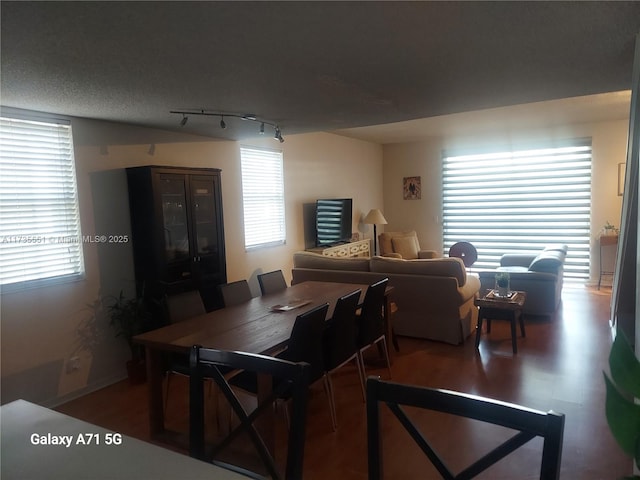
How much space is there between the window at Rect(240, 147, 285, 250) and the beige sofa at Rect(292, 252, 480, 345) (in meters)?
1.18

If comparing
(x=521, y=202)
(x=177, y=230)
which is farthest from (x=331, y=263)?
(x=521, y=202)

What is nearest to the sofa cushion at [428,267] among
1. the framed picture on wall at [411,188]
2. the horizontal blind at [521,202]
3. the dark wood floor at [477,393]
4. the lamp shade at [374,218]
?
the dark wood floor at [477,393]

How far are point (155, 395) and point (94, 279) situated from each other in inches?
54.8

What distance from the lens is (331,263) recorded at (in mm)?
4707

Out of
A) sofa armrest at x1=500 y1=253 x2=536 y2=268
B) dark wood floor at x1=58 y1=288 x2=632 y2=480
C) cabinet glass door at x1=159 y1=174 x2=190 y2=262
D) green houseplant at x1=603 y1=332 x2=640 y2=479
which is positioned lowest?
dark wood floor at x1=58 y1=288 x2=632 y2=480

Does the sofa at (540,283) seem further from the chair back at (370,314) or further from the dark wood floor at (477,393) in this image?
the chair back at (370,314)

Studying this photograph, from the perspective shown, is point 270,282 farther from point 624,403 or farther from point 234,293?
point 624,403

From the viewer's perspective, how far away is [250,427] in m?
1.50

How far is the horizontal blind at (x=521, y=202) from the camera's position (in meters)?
6.96

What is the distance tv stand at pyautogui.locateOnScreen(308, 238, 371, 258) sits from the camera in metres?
5.94

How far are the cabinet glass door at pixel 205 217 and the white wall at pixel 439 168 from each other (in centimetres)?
366

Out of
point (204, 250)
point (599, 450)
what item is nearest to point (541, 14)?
point (599, 450)

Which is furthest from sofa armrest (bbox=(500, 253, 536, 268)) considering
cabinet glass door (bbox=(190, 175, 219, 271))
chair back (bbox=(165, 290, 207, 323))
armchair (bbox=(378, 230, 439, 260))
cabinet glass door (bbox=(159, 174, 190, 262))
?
chair back (bbox=(165, 290, 207, 323))

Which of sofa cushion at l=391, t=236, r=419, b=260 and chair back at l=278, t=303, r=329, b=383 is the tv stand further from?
chair back at l=278, t=303, r=329, b=383
